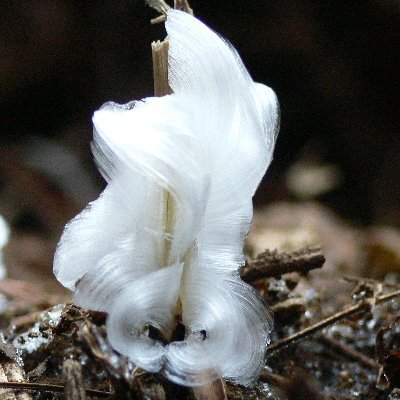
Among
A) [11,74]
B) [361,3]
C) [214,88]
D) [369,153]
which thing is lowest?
[369,153]

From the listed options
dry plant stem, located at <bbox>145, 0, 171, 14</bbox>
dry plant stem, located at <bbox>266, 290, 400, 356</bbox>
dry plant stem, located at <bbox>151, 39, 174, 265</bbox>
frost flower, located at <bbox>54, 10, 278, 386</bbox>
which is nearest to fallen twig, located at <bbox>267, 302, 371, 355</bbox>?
dry plant stem, located at <bbox>266, 290, 400, 356</bbox>

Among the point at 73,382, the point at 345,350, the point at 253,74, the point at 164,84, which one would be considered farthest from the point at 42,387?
the point at 253,74

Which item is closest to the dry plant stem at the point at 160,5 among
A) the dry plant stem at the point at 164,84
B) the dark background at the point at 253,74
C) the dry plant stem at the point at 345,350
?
the dry plant stem at the point at 164,84

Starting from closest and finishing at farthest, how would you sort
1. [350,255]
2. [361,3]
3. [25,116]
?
1. [350,255]
2. [361,3]
3. [25,116]

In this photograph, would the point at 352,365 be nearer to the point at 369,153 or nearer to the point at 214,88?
the point at 214,88

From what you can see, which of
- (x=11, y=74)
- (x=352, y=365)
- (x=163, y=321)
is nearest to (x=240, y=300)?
(x=163, y=321)

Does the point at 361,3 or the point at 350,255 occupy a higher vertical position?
the point at 361,3

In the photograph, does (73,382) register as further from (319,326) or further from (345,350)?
(345,350)

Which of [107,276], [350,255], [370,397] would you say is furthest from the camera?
[350,255]
